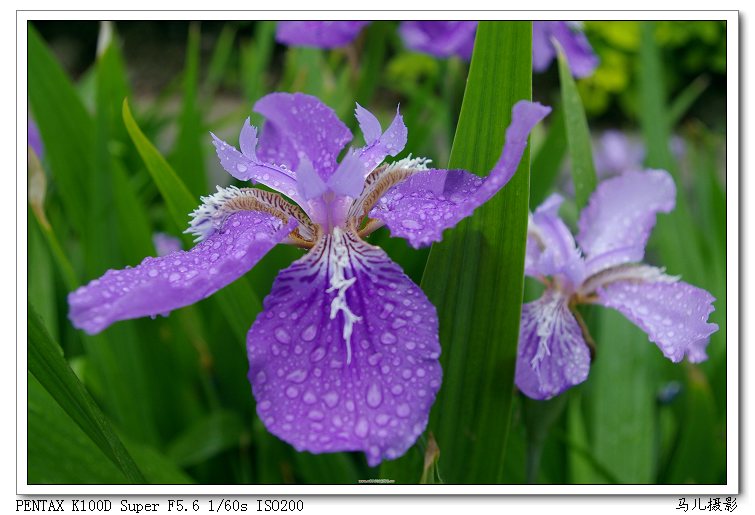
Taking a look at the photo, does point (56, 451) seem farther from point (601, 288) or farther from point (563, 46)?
point (563, 46)

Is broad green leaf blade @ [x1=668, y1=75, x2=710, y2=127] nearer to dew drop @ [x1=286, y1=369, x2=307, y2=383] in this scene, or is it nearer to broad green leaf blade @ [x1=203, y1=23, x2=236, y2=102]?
broad green leaf blade @ [x1=203, y1=23, x2=236, y2=102]

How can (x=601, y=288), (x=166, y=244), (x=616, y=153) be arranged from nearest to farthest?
1. (x=601, y=288)
2. (x=166, y=244)
3. (x=616, y=153)

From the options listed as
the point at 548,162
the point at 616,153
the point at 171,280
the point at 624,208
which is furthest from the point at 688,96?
the point at 171,280

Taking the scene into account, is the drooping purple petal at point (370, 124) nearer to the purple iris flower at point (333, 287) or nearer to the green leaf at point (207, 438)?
the purple iris flower at point (333, 287)

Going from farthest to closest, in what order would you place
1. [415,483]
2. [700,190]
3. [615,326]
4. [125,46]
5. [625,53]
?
[625,53]
[125,46]
[700,190]
[615,326]
[415,483]

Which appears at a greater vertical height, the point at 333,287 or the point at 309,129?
the point at 309,129
